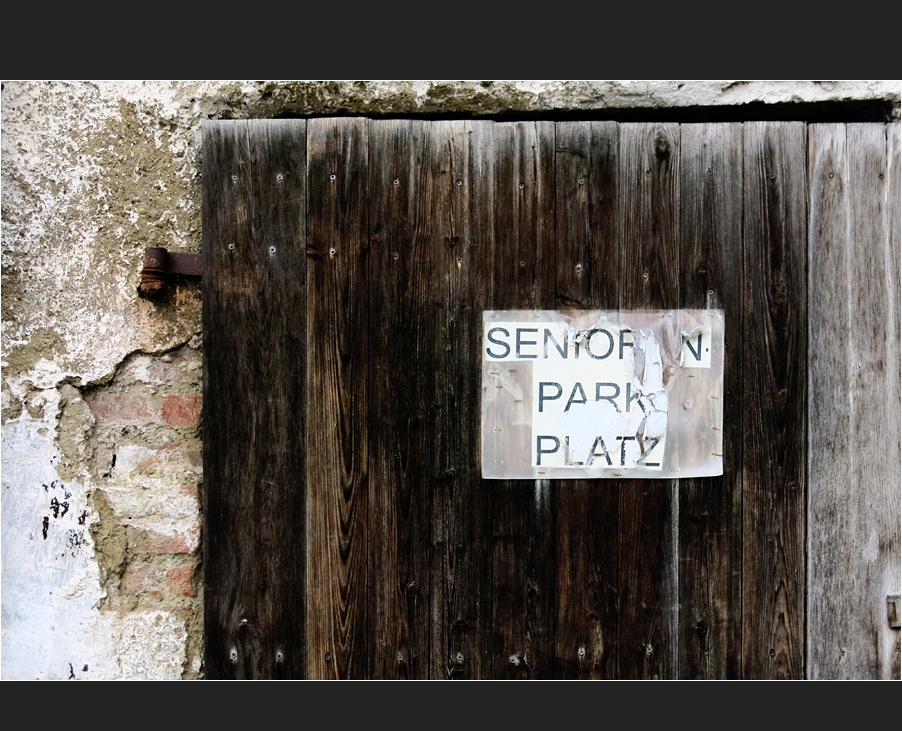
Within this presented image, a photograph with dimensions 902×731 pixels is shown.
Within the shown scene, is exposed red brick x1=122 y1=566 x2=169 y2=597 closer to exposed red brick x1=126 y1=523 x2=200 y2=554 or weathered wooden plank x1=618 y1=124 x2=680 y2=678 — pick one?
exposed red brick x1=126 y1=523 x2=200 y2=554

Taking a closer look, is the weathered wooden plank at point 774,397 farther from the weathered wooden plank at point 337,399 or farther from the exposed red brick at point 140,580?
the exposed red brick at point 140,580

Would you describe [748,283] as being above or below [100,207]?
below

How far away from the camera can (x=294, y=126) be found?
132 cm

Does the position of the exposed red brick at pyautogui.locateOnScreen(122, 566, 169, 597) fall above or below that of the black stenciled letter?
below

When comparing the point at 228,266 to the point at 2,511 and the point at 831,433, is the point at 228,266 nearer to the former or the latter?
the point at 2,511

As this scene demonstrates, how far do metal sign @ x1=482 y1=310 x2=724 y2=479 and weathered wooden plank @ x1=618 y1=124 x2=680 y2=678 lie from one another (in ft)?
0.20

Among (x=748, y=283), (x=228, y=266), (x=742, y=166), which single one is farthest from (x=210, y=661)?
(x=742, y=166)

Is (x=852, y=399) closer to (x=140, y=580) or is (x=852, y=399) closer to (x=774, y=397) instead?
(x=774, y=397)

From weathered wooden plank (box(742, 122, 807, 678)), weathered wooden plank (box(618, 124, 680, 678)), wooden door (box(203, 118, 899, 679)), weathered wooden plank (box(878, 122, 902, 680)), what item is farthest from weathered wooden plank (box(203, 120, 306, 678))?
weathered wooden plank (box(878, 122, 902, 680))

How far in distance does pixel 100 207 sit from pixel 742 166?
1517 mm

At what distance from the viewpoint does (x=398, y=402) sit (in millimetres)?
1320

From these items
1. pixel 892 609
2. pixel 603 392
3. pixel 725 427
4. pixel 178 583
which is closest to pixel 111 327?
pixel 178 583

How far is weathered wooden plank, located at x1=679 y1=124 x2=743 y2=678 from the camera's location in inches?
51.9

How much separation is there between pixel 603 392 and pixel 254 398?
80 cm
